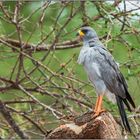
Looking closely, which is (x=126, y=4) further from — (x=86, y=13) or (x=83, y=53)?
(x=83, y=53)

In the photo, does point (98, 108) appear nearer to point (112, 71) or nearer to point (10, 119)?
point (112, 71)

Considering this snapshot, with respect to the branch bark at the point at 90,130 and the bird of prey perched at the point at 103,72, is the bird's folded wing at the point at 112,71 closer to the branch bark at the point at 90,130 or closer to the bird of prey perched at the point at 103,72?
the bird of prey perched at the point at 103,72

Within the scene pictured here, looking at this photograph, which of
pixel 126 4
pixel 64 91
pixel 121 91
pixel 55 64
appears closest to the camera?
pixel 121 91

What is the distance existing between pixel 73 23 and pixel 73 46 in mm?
232

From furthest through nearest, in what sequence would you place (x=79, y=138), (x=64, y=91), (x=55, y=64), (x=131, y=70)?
(x=55, y=64), (x=64, y=91), (x=131, y=70), (x=79, y=138)

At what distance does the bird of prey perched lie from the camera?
4145 mm

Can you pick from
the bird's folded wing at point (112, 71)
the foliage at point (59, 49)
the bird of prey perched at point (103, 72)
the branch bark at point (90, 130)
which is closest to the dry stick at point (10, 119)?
the foliage at point (59, 49)

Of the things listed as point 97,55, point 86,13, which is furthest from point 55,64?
point 97,55

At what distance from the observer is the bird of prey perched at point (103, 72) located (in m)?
4.14

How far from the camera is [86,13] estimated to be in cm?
521

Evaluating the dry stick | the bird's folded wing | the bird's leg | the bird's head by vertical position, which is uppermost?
the bird's head

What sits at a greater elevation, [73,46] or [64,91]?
[73,46]

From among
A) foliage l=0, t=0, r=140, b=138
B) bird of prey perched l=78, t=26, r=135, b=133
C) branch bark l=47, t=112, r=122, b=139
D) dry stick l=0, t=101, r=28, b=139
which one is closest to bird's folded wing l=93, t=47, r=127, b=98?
bird of prey perched l=78, t=26, r=135, b=133

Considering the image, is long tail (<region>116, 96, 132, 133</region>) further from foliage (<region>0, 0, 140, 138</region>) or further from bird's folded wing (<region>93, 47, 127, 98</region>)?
foliage (<region>0, 0, 140, 138</region>)
